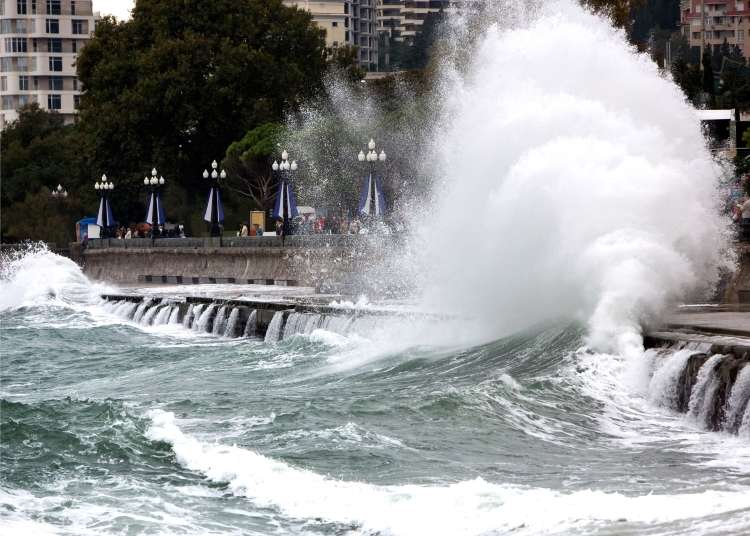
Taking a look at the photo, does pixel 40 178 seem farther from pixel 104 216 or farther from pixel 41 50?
pixel 41 50

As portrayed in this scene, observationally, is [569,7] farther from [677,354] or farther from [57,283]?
[57,283]

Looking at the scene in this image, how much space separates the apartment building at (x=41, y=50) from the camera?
11356 cm

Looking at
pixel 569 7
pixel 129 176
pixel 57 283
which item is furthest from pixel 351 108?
pixel 569 7

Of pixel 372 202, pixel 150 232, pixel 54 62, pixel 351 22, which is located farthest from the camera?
pixel 351 22

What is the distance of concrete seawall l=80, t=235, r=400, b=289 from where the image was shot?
1451 inches

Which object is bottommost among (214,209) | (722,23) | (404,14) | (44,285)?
(44,285)

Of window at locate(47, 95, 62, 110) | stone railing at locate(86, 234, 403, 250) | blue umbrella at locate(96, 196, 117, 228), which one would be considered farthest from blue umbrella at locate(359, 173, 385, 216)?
window at locate(47, 95, 62, 110)

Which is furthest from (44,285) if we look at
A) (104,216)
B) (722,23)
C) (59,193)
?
(722,23)

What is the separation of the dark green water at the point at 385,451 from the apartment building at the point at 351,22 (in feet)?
381

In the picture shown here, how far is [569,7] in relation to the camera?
950 inches

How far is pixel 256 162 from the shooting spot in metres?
57.0

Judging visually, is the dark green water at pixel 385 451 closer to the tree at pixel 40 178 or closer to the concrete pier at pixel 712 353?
the concrete pier at pixel 712 353

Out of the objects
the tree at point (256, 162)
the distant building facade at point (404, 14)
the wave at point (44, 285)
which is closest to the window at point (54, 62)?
the tree at point (256, 162)

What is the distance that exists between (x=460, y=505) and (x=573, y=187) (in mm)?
9823
